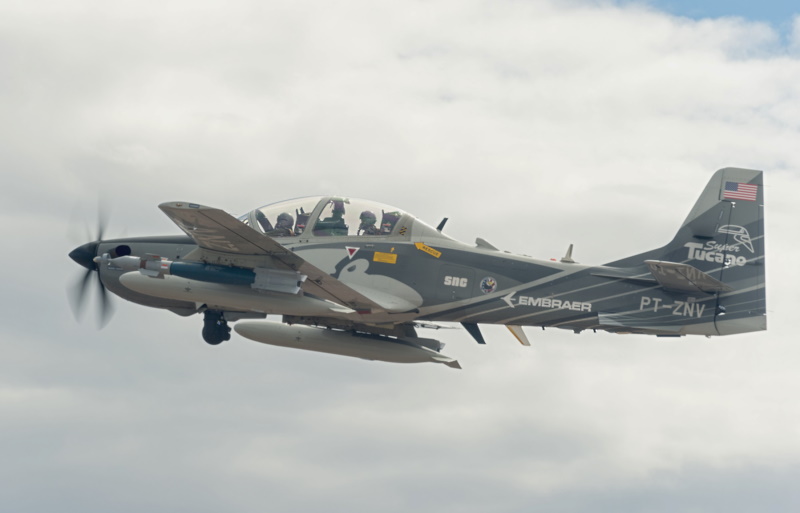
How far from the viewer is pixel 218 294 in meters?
19.7

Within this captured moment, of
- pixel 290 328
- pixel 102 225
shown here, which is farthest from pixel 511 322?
pixel 102 225

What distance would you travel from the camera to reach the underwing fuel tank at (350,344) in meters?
21.5

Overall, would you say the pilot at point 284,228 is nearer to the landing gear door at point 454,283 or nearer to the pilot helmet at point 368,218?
the pilot helmet at point 368,218

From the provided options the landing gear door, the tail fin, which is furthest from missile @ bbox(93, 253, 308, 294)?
the tail fin

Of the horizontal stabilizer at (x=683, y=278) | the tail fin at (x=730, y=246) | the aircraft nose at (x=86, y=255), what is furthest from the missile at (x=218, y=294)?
the horizontal stabilizer at (x=683, y=278)

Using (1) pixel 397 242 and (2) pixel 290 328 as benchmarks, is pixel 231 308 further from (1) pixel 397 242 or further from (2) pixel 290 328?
(1) pixel 397 242

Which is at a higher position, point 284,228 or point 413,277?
point 284,228

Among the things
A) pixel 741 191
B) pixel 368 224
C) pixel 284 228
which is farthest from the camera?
pixel 284 228

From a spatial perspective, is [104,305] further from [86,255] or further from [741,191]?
[741,191]

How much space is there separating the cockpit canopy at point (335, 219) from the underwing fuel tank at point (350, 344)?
201cm

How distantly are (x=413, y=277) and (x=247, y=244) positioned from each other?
3.43 meters

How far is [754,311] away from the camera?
65.3ft

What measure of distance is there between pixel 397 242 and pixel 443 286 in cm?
126

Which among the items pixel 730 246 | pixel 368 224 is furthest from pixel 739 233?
pixel 368 224
